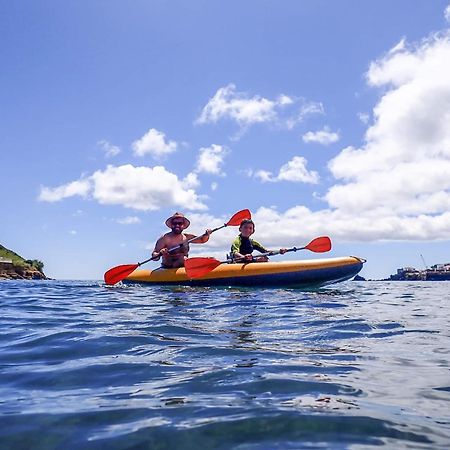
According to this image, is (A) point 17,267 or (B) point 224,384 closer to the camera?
(B) point 224,384

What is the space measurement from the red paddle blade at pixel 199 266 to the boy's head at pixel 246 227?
5.94 feet

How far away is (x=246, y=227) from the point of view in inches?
494

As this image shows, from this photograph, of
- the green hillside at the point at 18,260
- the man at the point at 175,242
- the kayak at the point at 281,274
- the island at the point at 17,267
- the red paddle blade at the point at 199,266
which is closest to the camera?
the kayak at the point at 281,274

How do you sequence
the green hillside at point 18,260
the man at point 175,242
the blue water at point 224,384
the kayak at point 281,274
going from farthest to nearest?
the green hillside at point 18,260, the man at point 175,242, the kayak at point 281,274, the blue water at point 224,384

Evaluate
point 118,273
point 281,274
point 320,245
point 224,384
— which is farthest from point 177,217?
point 224,384

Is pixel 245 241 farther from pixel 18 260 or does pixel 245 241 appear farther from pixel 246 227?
pixel 18 260

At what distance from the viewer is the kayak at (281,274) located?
10.7m

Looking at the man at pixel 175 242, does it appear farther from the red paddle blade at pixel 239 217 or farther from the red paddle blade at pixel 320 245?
the red paddle blade at pixel 320 245

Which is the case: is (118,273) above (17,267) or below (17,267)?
below

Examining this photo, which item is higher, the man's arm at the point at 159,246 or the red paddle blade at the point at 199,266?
the man's arm at the point at 159,246

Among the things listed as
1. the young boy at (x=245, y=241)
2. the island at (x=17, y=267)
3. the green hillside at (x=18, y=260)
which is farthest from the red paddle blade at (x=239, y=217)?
the green hillside at (x=18, y=260)

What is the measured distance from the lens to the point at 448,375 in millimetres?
3010

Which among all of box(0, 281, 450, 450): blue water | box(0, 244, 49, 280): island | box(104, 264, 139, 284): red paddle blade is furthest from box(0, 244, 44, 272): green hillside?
box(0, 281, 450, 450): blue water

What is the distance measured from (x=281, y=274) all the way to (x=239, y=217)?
122 inches
